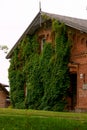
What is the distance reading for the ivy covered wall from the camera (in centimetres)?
3481

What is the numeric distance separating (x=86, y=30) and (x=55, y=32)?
15.1 ft

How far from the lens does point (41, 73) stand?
121 ft

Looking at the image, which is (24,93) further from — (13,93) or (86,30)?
(86,30)

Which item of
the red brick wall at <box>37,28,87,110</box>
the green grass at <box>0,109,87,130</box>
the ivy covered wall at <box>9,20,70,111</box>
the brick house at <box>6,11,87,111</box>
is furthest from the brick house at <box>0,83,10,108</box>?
the green grass at <box>0,109,87,130</box>

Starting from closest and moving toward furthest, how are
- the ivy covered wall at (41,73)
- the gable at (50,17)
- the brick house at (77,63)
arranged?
the gable at (50,17) < the brick house at (77,63) < the ivy covered wall at (41,73)

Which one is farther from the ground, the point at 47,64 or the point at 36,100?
the point at 47,64

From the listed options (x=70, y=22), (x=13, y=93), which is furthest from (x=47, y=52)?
(x=13, y=93)

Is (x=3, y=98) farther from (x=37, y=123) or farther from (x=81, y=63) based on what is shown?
(x=37, y=123)

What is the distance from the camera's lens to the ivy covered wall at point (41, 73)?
114 ft

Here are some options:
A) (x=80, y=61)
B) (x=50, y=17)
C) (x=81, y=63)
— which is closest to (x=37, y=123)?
(x=81, y=63)

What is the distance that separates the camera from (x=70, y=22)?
113ft

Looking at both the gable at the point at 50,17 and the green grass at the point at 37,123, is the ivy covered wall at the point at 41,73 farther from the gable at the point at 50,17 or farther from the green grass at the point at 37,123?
the green grass at the point at 37,123

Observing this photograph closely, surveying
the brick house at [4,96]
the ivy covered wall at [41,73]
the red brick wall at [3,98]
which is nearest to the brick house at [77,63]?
the ivy covered wall at [41,73]

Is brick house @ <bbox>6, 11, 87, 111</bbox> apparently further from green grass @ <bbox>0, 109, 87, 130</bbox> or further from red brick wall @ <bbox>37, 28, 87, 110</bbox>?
green grass @ <bbox>0, 109, 87, 130</bbox>
